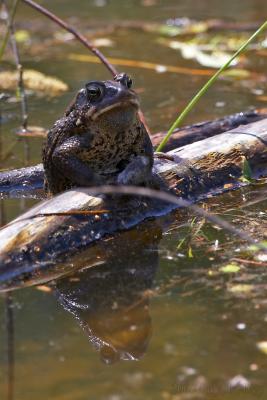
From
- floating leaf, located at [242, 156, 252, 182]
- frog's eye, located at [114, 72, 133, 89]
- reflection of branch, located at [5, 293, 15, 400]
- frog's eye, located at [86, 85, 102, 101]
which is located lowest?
reflection of branch, located at [5, 293, 15, 400]

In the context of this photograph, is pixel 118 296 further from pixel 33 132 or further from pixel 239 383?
pixel 33 132

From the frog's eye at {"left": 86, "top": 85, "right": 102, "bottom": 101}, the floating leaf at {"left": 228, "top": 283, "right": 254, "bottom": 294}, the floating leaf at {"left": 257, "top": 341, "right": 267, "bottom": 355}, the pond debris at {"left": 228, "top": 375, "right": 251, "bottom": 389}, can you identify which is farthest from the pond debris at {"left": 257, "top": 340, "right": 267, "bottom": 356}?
the frog's eye at {"left": 86, "top": 85, "right": 102, "bottom": 101}

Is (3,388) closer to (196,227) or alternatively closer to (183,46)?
(196,227)

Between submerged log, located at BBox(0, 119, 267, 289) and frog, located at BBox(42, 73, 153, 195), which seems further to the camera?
frog, located at BBox(42, 73, 153, 195)

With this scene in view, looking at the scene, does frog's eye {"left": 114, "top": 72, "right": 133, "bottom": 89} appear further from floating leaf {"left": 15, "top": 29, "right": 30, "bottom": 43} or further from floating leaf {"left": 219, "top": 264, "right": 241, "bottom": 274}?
floating leaf {"left": 15, "top": 29, "right": 30, "bottom": 43}

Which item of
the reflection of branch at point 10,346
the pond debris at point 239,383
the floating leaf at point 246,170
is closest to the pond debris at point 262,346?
the pond debris at point 239,383

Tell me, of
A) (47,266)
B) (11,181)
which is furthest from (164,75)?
(47,266)
